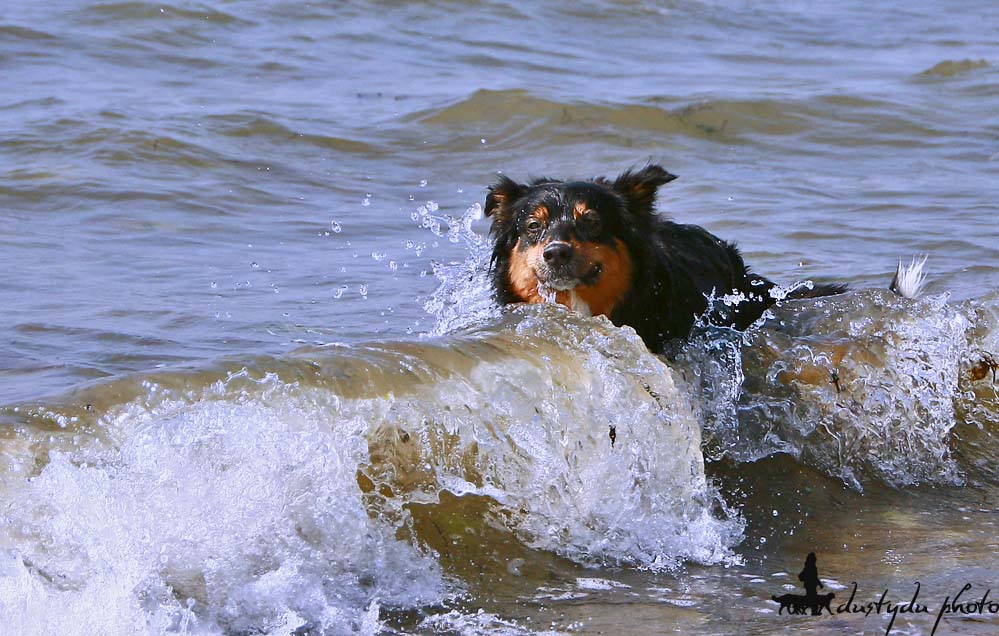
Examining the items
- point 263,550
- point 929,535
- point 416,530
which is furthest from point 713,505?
point 263,550

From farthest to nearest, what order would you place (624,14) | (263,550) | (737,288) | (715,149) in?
1. (624,14)
2. (715,149)
3. (737,288)
4. (263,550)

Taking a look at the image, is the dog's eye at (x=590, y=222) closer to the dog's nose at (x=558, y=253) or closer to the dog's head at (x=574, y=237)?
the dog's head at (x=574, y=237)

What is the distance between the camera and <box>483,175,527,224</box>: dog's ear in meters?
5.77

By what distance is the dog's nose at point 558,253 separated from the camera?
211 inches

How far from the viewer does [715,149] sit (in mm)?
11305

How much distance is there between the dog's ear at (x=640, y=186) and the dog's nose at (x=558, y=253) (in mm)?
456

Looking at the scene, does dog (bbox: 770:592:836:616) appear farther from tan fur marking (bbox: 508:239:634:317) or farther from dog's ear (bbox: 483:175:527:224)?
dog's ear (bbox: 483:175:527:224)

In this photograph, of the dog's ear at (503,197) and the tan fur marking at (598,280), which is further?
the dog's ear at (503,197)

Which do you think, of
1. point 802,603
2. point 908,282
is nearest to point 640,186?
point 908,282

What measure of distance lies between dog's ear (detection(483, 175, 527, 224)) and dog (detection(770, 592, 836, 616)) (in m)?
2.19

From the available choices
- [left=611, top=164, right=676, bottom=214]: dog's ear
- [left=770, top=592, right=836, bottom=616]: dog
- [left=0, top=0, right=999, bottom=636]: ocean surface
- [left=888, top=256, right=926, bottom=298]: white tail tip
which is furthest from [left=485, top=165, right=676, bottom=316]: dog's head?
[left=770, top=592, right=836, bottom=616]: dog

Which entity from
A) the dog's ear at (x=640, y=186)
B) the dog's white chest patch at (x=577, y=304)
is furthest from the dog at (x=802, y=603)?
the dog's ear at (x=640, y=186)

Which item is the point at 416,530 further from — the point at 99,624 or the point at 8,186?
the point at 8,186

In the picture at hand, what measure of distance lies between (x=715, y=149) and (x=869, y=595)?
296 inches
